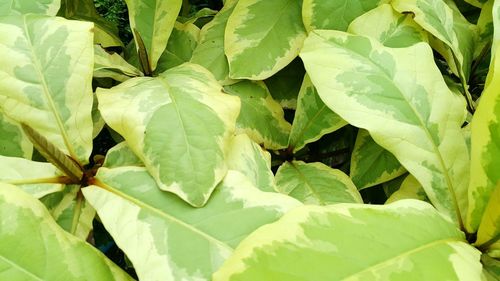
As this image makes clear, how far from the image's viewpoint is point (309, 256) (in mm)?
492

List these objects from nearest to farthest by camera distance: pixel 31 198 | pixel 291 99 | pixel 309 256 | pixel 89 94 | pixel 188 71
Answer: pixel 309 256, pixel 31 198, pixel 89 94, pixel 188 71, pixel 291 99

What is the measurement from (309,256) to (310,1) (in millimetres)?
453

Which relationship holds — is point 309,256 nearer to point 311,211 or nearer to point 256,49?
point 311,211

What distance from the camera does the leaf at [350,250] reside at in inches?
18.8

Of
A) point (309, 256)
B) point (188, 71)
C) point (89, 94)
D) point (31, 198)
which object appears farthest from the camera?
point (188, 71)

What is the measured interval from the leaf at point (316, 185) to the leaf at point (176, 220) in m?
0.16

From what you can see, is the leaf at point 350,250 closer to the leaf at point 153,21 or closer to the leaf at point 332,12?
the leaf at point 332,12

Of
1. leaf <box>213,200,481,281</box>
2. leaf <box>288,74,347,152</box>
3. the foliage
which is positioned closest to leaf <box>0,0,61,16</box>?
the foliage

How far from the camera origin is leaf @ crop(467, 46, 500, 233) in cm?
59

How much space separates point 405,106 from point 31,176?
442 mm

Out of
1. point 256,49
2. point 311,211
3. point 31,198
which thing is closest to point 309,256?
point 311,211

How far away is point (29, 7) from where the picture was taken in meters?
0.78

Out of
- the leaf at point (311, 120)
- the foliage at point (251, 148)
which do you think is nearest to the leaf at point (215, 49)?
the foliage at point (251, 148)

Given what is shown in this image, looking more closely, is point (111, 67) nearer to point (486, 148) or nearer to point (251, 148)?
point (251, 148)
